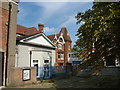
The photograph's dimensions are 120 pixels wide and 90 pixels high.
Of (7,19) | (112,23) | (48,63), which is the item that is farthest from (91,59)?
(48,63)

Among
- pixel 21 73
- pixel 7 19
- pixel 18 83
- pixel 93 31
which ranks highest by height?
pixel 7 19

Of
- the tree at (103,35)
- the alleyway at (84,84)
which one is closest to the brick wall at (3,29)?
the alleyway at (84,84)

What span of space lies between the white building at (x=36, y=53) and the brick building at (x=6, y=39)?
2055mm

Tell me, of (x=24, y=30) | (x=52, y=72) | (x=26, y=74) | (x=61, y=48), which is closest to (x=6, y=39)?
(x=26, y=74)

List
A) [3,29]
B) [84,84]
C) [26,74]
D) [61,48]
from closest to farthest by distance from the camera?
1. [3,29]
2. [26,74]
3. [84,84]
4. [61,48]

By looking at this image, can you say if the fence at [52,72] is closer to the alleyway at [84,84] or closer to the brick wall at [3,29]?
the alleyway at [84,84]

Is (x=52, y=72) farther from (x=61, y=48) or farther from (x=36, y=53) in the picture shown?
(x=61, y=48)

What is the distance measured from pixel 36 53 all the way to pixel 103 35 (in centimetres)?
1018

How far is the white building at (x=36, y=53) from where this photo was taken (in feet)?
42.5

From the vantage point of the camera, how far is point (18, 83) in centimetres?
1013

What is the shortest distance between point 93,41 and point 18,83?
23.5 feet

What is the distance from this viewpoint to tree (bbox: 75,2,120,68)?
5863mm

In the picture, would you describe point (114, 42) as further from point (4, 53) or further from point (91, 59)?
point (4, 53)

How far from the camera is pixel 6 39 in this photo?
10219 millimetres
